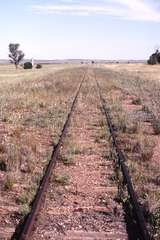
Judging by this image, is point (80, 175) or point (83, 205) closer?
point (83, 205)

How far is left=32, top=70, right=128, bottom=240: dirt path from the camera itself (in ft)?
24.3

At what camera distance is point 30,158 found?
39.2 ft

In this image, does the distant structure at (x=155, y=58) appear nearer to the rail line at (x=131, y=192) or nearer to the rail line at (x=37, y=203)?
the rail line at (x=131, y=192)

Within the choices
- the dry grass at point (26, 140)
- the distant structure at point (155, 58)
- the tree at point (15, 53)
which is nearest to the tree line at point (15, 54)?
the tree at point (15, 53)

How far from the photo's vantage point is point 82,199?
29.7 feet

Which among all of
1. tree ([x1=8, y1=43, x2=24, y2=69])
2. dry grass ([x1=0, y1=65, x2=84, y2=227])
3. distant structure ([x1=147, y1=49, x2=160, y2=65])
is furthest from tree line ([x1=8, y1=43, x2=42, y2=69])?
dry grass ([x1=0, y1=65, x2=84, y2=227])

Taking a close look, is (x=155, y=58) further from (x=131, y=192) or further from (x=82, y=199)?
(x=131, y=192)

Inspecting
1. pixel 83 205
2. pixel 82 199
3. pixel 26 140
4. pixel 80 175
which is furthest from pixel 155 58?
pixel 83 205

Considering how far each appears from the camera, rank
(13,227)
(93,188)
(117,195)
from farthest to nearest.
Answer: (93,188), (117,195), (13,227)

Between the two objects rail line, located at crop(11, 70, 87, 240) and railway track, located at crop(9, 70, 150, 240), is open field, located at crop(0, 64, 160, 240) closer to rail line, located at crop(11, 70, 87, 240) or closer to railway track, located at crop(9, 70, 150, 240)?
railway track, located at crop(9, 70, 150, 240)

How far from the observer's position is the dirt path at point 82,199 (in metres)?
7.40

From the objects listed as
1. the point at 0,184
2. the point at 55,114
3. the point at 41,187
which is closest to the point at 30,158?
the point at 0,184

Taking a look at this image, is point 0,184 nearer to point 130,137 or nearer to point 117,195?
point 117,195

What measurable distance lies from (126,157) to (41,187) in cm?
354
